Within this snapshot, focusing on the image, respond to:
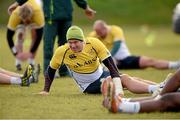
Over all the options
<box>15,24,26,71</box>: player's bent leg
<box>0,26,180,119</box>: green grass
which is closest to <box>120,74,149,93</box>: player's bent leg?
<box>0,26,180,119</box>: green grass

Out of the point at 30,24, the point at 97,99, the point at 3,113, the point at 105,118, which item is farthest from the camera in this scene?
the point at 30,24

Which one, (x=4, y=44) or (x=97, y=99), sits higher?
(x=97, y=99)

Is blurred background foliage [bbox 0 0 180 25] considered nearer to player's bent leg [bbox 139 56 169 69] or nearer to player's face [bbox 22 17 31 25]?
player's bent leg [bbox 139 56 169 69]

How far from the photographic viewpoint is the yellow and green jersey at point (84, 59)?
1264 centimetres

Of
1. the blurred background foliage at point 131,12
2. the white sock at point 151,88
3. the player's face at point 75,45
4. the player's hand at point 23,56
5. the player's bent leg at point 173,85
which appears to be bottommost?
the blurred background foliage at point 131,12

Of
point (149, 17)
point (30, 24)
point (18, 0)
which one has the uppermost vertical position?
point (18, 0)

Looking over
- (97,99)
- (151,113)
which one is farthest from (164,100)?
(97,99)

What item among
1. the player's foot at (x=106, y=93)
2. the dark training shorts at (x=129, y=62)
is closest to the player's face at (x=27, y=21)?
the dark training shorts at (x=129, y=62)

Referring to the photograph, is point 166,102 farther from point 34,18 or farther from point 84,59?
point 34,18

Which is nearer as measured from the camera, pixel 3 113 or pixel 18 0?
pixel 3 113

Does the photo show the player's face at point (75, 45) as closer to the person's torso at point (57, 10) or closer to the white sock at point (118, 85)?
the white sock at point (118, 85)

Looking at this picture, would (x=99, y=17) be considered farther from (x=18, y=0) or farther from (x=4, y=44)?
(x=18, y=0)

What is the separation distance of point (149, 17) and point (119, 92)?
3728 cm

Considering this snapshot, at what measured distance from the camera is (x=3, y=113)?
35.9ft
